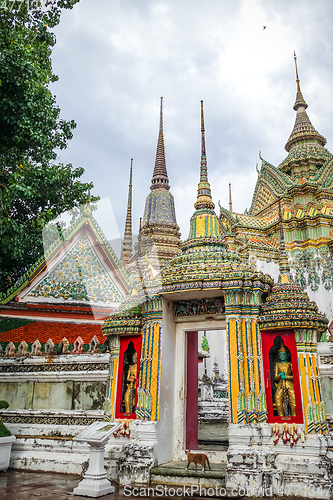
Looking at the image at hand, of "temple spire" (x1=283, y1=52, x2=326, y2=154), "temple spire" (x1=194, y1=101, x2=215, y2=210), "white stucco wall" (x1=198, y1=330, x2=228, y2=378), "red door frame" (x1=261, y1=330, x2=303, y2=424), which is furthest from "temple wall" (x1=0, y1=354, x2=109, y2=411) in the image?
"temple spire" (x1=283, y1=52, x2=326, y2=154)

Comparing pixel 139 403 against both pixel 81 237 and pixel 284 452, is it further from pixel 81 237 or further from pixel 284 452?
pixel 81 237

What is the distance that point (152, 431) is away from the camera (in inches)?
254

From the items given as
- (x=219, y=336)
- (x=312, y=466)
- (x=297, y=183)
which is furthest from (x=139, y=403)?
(x=297, y=183)

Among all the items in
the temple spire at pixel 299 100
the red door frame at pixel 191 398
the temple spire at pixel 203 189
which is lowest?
the red door frame at pixel 191 398

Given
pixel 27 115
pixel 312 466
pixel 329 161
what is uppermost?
pixel 329 161

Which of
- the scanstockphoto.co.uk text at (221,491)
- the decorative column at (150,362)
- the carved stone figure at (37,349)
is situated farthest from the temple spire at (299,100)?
the scanstockphoto.co.uk text at (221,491)

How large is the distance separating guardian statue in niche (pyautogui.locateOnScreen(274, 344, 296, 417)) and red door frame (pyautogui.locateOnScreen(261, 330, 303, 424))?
0.27 feet

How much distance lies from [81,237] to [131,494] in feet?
21.8

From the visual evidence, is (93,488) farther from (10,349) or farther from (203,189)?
(203,189)

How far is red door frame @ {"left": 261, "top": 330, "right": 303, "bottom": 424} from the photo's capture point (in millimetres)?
6008

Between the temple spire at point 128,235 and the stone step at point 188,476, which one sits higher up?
the temple spire at point 128,235

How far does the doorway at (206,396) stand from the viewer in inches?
297

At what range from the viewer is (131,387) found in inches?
281

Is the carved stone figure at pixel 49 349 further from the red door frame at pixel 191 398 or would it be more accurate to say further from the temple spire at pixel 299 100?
the temple spire at pixel 299 100
